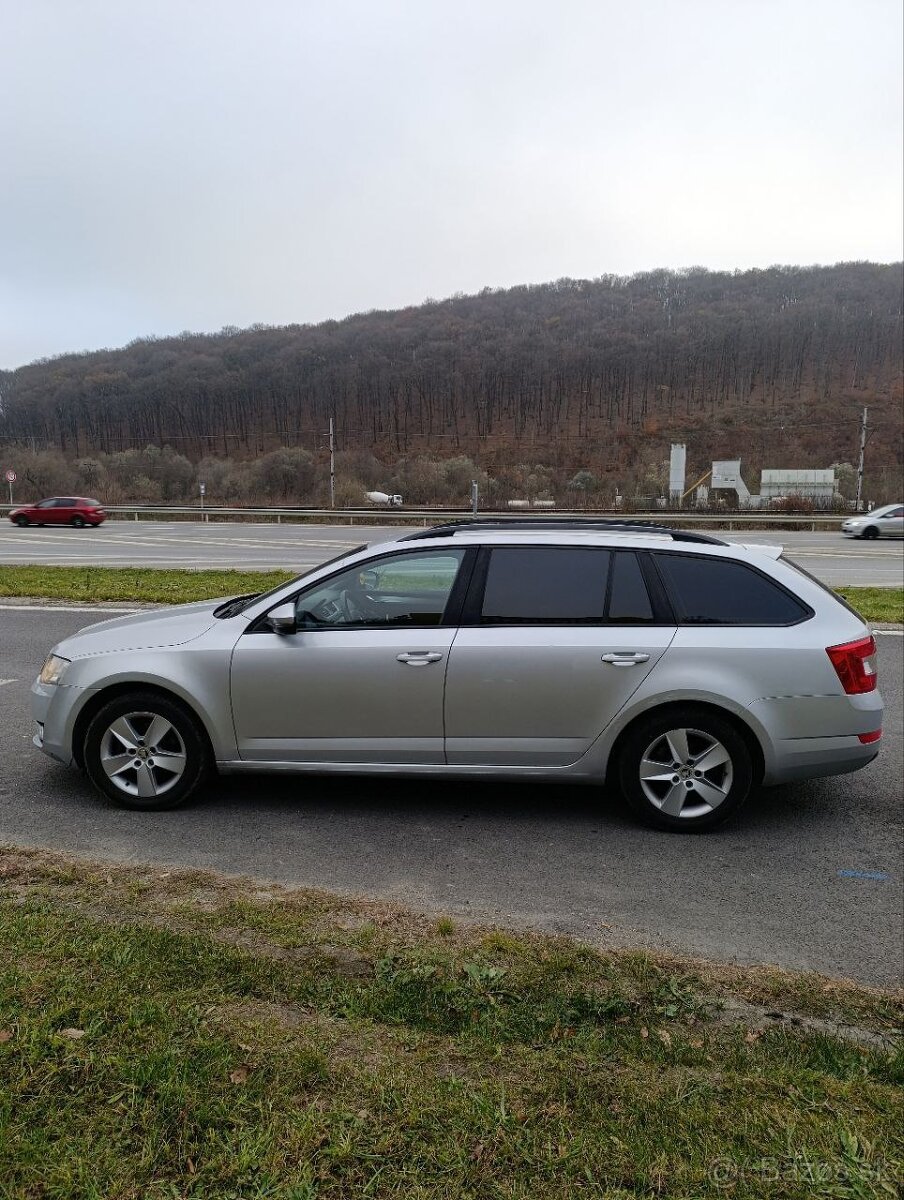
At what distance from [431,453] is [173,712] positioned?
129m

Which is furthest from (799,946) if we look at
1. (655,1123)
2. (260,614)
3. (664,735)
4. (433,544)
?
(260,614)

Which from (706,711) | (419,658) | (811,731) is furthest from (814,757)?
(419,658)

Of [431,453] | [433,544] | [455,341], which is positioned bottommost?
[433,544]

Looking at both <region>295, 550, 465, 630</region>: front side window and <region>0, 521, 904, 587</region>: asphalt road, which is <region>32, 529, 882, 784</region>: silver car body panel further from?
<region>0, 521, 904, 587</region>: asphalt road

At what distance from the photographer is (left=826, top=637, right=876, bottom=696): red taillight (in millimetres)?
4457

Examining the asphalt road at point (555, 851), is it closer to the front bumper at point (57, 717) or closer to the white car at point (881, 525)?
the front bumper at point (57, 717)

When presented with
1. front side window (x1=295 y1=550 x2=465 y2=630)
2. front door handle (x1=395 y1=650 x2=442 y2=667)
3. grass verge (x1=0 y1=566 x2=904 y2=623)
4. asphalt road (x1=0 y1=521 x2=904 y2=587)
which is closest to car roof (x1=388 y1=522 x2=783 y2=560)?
front side window (x1=295 y1=550 x2=465 y2=630)

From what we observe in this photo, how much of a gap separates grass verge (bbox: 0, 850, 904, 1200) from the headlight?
179 cm

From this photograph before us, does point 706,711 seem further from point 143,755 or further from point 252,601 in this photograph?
point 143,755

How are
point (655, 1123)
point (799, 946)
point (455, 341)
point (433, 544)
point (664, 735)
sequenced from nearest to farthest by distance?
1. point (655, 1123)
2. point (799, 946)
3. point (664, 735)
4. point (433, 544)
5. point (455, 341)

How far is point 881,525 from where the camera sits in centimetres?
3206

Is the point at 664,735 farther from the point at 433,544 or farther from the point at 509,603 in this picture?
the point at 433,544

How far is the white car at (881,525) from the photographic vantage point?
32.1 meters

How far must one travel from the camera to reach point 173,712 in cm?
463
